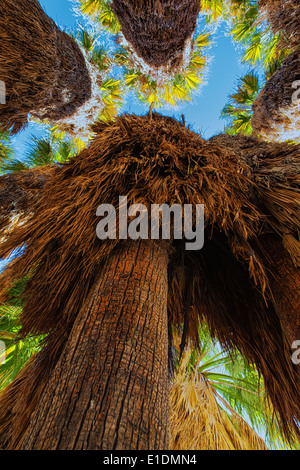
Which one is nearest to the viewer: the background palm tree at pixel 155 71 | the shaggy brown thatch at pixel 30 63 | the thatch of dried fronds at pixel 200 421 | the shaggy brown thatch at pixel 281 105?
the thatch of dried fronds at pixel 200 421

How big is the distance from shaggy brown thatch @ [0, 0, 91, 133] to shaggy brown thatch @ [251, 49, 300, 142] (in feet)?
10.5

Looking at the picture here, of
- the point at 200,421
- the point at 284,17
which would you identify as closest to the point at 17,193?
the point at 200,421

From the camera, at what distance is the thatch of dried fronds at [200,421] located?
2.40 m

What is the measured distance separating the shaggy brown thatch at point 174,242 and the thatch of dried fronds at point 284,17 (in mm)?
3836

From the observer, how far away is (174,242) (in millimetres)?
1890

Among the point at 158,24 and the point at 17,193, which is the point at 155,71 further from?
the point at 17,193

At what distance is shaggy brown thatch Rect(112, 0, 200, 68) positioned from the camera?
4.16m

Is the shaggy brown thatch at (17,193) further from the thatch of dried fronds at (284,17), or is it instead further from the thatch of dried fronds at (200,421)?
the thatch of dried fronds at (284,17)

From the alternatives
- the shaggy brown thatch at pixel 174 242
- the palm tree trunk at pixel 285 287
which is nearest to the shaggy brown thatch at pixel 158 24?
the shaggy brown thatch at pixel 174 242

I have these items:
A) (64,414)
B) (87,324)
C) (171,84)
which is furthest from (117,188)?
(171,84)

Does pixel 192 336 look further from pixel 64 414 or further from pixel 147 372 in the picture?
pixel 64 414

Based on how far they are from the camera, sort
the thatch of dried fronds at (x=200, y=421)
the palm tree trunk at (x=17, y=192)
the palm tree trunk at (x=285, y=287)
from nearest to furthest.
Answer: the palm tree trunk at (x=285, y=287) < the thatch of dried fronds at (x=200, y=421) < the palm tree trunk at (x=17, y=192)

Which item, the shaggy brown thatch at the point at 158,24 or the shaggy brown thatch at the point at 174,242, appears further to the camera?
the shaggy brown thatch at the point at 158,24

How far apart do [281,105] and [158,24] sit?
2353 mm
